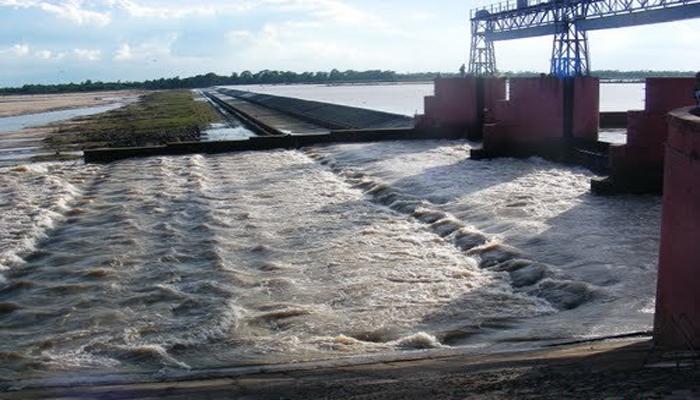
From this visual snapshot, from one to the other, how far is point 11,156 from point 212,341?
2586cm

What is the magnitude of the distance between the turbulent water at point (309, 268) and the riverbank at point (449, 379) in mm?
634

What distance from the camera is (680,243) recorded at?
557 cm

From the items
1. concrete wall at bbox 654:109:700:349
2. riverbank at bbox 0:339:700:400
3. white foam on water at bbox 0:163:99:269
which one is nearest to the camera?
riverbank at bbox 0:339:700:400

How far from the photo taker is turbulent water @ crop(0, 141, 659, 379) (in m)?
7.49

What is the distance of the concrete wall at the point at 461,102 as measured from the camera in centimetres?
2959

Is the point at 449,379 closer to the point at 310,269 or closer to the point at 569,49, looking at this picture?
the point at 310,269

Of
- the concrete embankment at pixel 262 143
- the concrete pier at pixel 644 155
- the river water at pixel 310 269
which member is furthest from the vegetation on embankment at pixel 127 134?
the concrete pier at pixel 644 155

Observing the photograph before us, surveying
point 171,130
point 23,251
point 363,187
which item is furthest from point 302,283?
point 171,130

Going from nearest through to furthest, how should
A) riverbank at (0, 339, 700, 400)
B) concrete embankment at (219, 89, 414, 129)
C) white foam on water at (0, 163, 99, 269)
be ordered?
riverbank at (0, 339, 700, 400) → white foam on water at (0, 163, 99, 269) → concrete embankment at (219, 89, 414, 129)

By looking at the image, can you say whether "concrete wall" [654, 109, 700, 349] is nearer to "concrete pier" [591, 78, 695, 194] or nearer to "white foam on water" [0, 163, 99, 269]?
"white foam on water" [0, 163, 99, 269]

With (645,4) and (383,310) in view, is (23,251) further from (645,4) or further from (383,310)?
(645,4)

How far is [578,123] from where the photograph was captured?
902 inches

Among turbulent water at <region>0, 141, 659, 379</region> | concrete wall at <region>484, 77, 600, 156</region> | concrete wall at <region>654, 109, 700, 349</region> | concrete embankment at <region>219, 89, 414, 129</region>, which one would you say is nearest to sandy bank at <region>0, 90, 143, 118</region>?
concrete embankment at <region>219, 89, 414, 129</region>

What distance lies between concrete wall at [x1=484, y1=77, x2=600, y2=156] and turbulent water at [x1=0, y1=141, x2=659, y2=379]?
4381 mm
